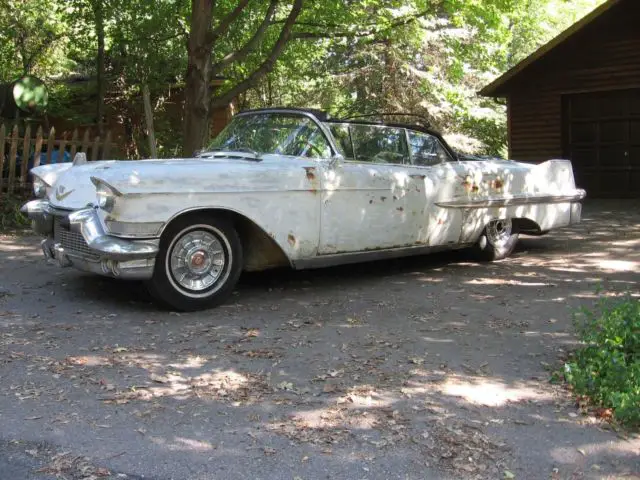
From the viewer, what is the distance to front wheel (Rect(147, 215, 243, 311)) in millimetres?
5438

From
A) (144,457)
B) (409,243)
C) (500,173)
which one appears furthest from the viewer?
(500,173)

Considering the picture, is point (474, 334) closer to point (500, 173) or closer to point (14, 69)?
point (500, 173)

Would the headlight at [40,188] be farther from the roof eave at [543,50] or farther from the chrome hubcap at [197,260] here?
the roof eave at [543,50]

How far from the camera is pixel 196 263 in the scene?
559 cm

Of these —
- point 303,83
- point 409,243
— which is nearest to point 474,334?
point 409,243

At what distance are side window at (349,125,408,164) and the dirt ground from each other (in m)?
1.29

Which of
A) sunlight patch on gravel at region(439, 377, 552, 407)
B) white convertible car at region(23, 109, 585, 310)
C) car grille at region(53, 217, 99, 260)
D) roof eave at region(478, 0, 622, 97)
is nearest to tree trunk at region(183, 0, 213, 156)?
white convertible car at region(23, 109, 585, 310)

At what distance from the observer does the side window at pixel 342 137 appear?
21.2ft

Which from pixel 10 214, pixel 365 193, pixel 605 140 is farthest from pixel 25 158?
pixel 605 140

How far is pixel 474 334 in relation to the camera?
5109mm

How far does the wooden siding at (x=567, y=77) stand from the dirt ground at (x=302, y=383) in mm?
8990

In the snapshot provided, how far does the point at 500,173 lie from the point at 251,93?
17.9 meters

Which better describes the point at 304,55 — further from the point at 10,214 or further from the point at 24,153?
the point at 10,214

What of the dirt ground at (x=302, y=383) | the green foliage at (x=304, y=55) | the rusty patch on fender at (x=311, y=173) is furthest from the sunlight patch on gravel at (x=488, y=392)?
the green foliage at (x=304, y=55)
